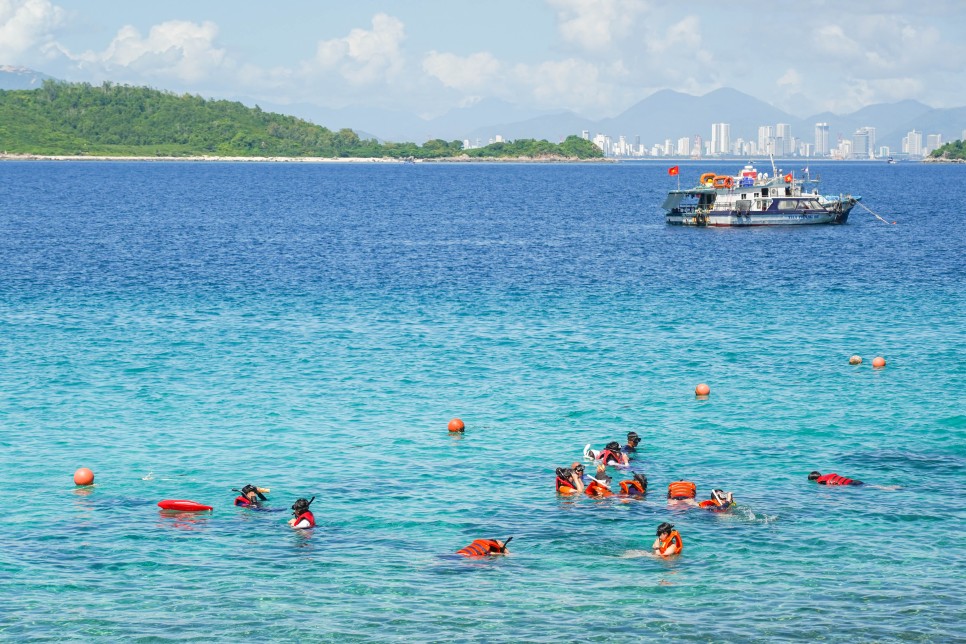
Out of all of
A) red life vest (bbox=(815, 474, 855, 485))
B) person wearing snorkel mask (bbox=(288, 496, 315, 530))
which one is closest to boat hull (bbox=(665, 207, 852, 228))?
red life vest (bbox=(815, 474, 855, 485))

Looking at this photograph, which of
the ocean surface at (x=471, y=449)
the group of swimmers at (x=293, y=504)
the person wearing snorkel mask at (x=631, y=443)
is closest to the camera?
the ocean surface at (x=471, y=449)

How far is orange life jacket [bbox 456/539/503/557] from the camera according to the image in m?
34.2

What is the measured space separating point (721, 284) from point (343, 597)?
66516 millimetres

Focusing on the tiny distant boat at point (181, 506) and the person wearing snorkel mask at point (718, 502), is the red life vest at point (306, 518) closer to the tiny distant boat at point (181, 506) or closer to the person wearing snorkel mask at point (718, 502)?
the tiny distant boat at point (181, 506)

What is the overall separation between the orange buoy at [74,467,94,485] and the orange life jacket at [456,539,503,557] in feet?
48.7

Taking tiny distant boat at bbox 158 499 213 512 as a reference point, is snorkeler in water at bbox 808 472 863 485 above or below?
above

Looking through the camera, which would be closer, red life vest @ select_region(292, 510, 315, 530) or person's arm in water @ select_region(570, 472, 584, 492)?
red life vest @ select_region(292, 510, 315, 530)

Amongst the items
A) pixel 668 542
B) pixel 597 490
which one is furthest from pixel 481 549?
pixel 597 490

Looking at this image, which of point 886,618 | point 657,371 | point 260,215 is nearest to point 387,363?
point 657,371

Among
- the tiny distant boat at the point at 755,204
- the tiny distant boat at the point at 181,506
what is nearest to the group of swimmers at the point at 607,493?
the tiny distant boat at the point at 181,506

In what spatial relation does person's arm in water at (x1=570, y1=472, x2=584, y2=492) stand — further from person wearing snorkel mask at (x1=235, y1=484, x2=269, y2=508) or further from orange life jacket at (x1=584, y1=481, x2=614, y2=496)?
person wearing snorkel mask at (x1=235, y1=484, x2=269, y2=508)

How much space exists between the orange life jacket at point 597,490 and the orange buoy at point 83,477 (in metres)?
17.8

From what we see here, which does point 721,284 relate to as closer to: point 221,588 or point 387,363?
point 387,363

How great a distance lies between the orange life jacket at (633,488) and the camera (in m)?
39.9
